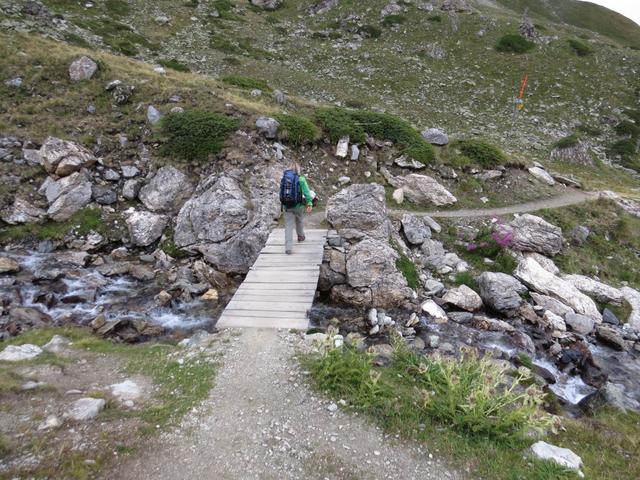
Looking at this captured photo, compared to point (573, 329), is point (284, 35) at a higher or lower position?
higher

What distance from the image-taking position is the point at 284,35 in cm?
5238

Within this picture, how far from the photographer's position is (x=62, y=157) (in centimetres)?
1664

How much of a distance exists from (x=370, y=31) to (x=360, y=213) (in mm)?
47615

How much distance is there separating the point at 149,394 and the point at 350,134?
16.9 meters

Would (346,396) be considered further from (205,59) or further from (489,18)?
(489,18)

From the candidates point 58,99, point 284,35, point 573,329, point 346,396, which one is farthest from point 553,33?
point 346,396

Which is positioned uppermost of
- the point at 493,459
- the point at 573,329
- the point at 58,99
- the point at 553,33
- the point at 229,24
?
the point at 553,33

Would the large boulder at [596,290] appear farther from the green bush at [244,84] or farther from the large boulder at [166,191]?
the green bush at [244,84]

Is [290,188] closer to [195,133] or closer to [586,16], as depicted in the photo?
[195,133]

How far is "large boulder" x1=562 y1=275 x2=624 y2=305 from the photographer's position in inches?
585

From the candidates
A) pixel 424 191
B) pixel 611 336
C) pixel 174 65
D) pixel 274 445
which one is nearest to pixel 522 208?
pixel 424 191

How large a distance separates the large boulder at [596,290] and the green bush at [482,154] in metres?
8.36

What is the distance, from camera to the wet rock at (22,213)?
49.9ft

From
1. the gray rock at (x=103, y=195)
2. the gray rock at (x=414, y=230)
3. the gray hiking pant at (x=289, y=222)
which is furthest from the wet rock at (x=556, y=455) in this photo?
the gray rock at (x=103, y=195)
